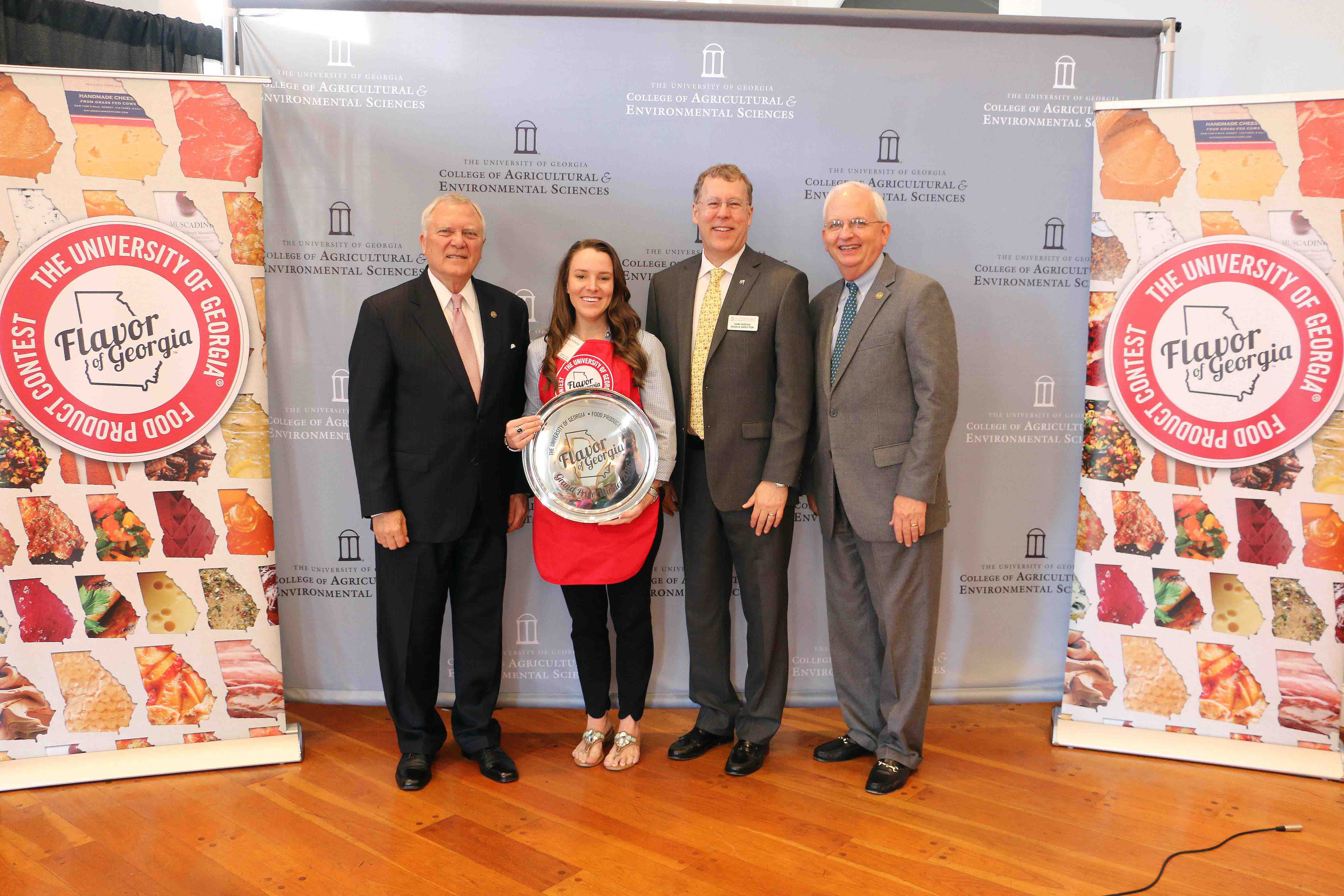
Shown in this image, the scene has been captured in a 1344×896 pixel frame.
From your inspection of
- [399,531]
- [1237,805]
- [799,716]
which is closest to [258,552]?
[399,531]

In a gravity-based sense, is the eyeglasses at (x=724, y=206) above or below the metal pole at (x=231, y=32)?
below

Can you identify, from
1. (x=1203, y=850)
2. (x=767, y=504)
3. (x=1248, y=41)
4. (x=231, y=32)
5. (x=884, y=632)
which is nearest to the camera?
(x=1203, y=850)

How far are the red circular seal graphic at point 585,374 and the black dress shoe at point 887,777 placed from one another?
1.47 m

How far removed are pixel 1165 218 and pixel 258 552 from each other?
129 inches

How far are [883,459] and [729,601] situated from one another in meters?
0.73

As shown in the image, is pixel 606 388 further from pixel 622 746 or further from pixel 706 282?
pixel 622 746

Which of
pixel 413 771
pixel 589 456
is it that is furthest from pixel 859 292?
pixel 413 771

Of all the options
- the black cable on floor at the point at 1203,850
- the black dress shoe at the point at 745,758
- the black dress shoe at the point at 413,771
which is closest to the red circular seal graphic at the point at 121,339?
the black dress shoe at the point at 413,771

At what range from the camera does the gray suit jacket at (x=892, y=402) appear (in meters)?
2.55

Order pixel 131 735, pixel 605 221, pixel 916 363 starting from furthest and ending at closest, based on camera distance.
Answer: pixel 605 221 → pixel 131 735 → pixel 916 363

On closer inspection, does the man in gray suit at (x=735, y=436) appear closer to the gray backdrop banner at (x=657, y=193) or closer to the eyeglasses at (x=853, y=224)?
the eyeglasses at (x=853, y=224)

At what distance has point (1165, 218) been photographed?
115 inches

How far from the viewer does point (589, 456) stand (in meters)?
2.55

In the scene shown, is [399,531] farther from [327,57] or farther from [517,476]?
[327,57]
